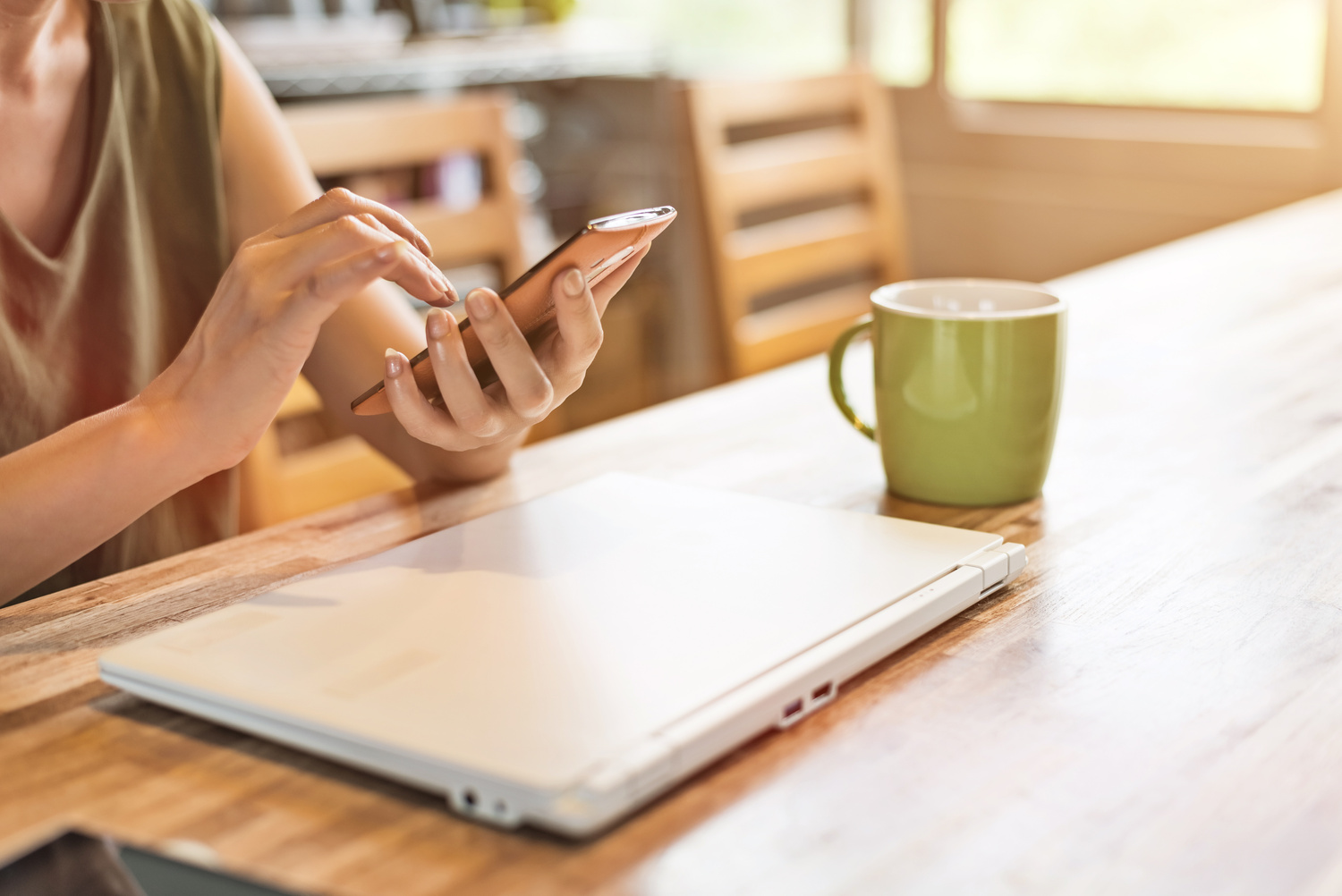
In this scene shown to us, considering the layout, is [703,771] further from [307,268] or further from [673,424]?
[673,424]

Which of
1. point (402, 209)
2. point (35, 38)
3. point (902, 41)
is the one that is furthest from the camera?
point (902, 41)

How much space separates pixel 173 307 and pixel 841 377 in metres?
0.50

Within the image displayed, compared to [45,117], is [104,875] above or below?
below

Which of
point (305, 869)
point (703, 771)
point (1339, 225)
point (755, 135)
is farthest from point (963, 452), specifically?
point (755, 135)

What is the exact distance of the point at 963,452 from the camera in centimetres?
69

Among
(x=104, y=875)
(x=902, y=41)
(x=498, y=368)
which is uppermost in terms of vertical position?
(x=902, y=41)

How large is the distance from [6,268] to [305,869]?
59 cm

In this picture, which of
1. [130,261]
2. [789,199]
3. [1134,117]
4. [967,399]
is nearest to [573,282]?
[967,399]

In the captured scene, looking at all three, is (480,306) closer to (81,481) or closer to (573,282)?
(573,282)

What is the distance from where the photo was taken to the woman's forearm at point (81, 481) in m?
0.62

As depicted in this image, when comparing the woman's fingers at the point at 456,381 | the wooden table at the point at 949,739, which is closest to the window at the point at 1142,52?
the wooden table at the point at 949,739

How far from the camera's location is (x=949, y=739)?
446mm

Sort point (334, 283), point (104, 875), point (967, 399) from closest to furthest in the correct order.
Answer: point (104, 875) → point (334, 283) → point (967, 399)

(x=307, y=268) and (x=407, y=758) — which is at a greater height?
(x=307, y=268)
